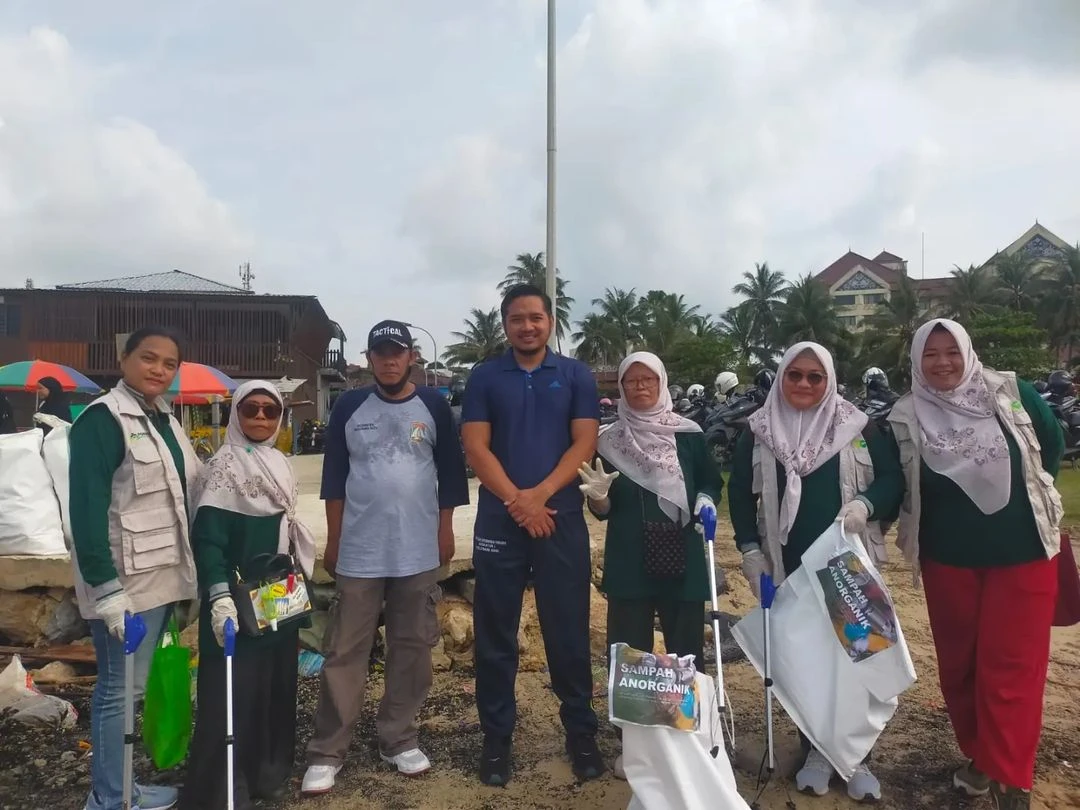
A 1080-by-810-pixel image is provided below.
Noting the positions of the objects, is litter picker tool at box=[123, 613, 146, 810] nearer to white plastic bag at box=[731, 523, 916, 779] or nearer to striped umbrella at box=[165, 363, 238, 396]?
white plastic bag at box=[731, 523, 916, 779]

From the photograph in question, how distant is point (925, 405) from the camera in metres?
2.94

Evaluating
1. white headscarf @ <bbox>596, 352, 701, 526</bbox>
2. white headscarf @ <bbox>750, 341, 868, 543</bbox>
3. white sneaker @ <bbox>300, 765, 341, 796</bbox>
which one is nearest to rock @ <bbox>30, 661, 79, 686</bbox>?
white sneaker @ <bbox>300, 765, 341, 796</bbox>

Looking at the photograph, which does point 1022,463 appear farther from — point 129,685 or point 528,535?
point 129,685

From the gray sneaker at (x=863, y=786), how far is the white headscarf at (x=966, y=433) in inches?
42.8

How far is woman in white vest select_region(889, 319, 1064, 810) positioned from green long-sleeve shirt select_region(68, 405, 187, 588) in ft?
9.45

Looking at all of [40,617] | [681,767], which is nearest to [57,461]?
[40,617]

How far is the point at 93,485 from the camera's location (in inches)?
98.0

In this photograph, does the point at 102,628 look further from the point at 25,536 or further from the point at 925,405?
the point at 925,405

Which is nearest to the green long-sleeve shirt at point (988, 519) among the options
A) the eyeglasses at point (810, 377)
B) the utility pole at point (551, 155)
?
the eyeglasses at point (810, 377)

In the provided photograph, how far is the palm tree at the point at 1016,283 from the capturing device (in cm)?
3978

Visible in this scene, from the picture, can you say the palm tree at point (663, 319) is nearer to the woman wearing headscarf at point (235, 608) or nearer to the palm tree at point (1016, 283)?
the palm tree at point (1016, 283)

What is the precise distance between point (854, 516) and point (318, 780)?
7.46 feet

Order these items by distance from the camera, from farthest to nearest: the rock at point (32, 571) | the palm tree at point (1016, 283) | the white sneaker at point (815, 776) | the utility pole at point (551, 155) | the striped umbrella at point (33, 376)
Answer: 1. the palm tree at point (1016, 283)
2. the utility pole at point (551, 155)
3. the striped umbrella at point (33, 376)
4. the rock at point (32, 571)
5. the white sneaker at point (815, 776)

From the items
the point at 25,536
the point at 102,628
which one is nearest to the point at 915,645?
the point at 102,628
